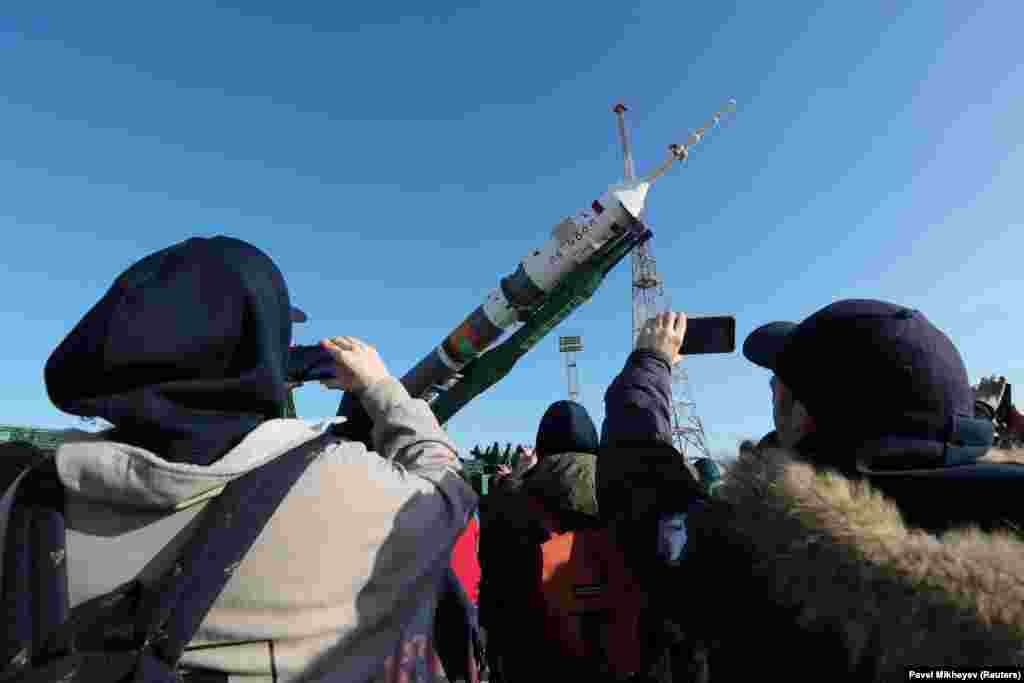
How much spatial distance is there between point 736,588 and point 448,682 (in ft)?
2.56

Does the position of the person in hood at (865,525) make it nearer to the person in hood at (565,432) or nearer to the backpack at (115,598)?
the backpack at (115,598)

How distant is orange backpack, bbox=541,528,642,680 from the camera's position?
2.31 meters

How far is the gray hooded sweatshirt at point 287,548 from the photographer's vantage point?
116 cm

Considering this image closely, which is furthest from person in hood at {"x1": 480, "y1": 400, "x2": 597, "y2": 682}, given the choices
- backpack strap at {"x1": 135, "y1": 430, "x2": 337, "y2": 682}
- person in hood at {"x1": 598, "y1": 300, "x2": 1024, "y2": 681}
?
backpack strap at {"x1": 135, "y1": 430, "x2": 337, "y2": 682}

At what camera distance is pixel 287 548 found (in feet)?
3.90

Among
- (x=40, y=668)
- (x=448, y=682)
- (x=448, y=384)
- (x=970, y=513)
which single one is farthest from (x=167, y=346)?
(x=448, y=384)

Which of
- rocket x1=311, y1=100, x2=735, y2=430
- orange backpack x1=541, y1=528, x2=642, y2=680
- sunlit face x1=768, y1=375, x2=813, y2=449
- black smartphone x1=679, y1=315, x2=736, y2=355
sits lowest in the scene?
orange backpack x1=541, y1=528, x2=642, y2=680

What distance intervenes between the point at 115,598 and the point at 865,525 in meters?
1.41

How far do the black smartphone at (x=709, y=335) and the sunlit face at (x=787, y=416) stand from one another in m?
0.58

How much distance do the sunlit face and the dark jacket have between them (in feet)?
0.80

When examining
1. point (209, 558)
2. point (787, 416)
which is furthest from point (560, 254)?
point (209, 558)

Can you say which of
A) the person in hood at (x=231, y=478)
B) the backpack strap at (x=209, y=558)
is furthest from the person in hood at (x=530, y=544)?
the backpack strap at (x=209, y=558)

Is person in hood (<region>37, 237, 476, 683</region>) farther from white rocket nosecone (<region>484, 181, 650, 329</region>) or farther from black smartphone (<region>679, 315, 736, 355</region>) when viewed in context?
white rocket nosecone (<region>484, 181, 650, 329</region>)

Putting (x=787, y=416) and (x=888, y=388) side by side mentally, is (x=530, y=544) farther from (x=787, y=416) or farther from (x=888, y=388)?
(x=888, y=388)
